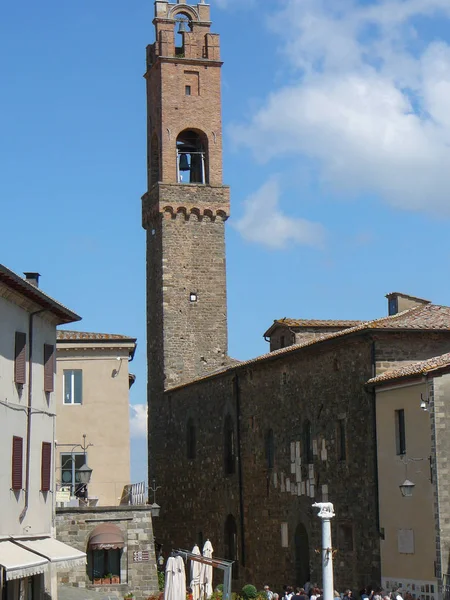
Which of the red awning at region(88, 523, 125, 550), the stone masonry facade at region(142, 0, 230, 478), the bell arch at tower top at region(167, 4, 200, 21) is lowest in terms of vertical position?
the red awning at region(88, 523, 125, 550)

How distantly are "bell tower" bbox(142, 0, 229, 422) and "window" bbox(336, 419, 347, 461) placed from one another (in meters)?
15.1

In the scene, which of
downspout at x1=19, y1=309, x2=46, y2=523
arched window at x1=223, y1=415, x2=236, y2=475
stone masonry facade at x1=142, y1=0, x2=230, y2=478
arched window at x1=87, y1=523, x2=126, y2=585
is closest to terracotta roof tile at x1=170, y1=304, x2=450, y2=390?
arched window at x1=223, y1=415, x2=236, y2=475

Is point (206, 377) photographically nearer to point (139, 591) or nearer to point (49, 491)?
point (139, 591)

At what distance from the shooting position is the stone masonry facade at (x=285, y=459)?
1209 inches

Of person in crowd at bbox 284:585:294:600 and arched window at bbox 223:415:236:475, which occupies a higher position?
arched window at bbox 223:415:236:475

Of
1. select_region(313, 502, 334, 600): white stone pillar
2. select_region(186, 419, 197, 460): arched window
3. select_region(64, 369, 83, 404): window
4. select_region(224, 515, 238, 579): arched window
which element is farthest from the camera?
select_region(186, 419, 197, 460): arched window

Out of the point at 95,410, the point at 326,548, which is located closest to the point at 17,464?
the point at 326,548

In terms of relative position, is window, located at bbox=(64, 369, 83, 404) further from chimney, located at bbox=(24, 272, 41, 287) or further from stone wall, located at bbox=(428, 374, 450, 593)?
stone wall, located at bbox=(428, 374, 450, 593)

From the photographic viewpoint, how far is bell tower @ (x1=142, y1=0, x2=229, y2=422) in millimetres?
47250

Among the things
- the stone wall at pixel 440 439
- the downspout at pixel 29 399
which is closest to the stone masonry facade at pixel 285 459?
the stone wall at pixel 440 439

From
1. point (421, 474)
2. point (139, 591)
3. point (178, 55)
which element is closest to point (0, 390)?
point (421, 474)

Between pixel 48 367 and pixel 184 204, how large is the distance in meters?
20.1

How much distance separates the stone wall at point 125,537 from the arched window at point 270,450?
4.19 m

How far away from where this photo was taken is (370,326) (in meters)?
30.2
